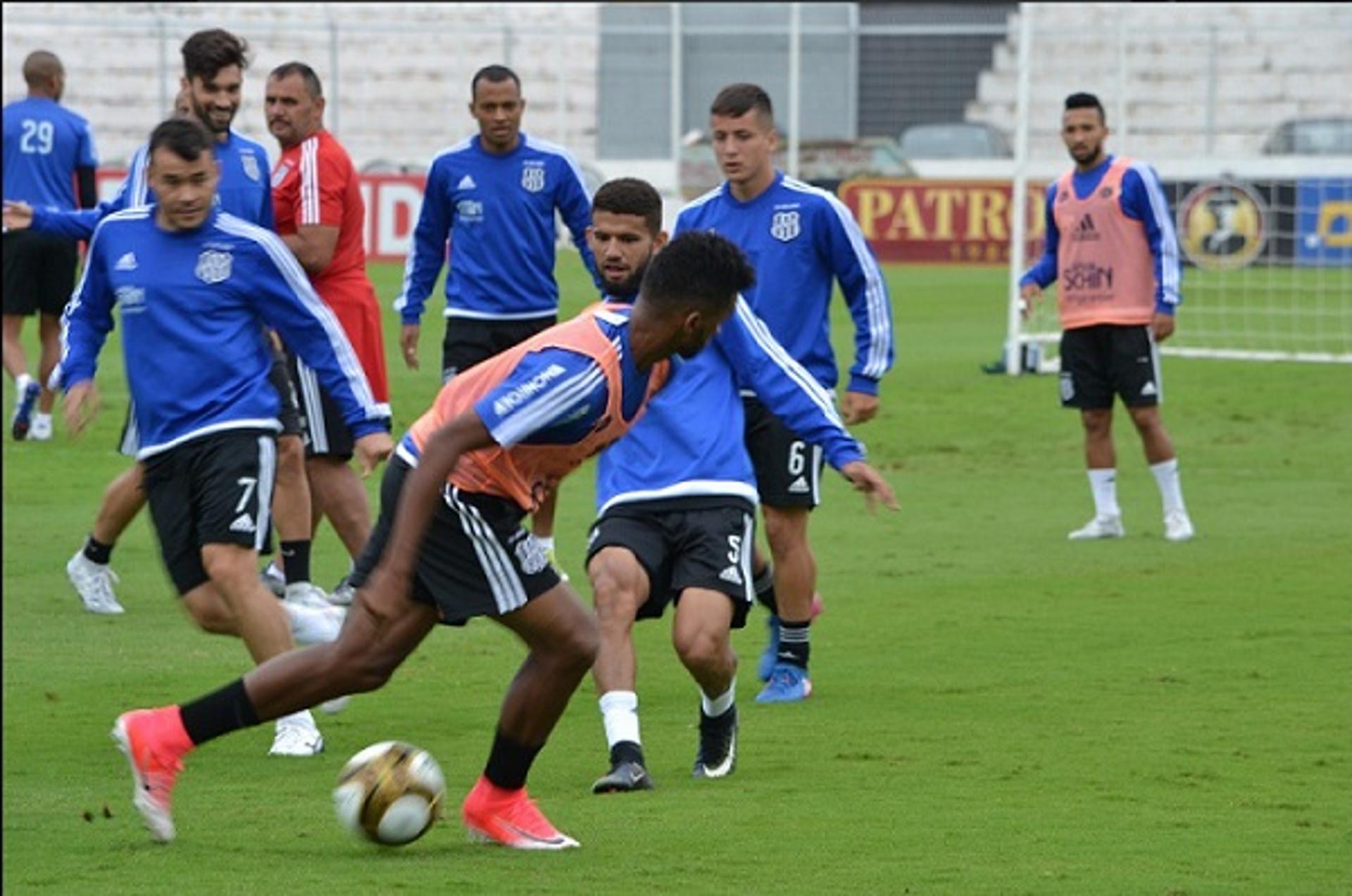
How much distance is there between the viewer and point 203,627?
7855 mm

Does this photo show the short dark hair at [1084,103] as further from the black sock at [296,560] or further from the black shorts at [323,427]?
the black sock at [296,560]

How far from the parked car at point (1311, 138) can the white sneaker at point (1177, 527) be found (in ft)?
73.4

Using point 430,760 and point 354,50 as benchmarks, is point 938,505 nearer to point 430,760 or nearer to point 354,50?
point 430,760

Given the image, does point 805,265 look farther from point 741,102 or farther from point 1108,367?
point 1108,367

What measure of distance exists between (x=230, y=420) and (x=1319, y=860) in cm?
349

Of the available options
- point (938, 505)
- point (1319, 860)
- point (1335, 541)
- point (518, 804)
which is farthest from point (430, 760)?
point (938, 505)

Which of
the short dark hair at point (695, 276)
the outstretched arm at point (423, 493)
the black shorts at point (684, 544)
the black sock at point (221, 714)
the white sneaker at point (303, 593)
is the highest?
the short dark hair at point (695, 276)

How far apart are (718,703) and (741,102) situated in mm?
2423

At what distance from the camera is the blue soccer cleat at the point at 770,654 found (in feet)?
30.7

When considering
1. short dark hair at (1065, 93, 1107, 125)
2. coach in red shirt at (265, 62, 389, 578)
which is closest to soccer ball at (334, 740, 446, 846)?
coach in red shirt at (265, 62, 389, 578)

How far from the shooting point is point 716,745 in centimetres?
759

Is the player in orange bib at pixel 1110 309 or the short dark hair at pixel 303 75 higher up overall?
the short dark hair at pixel 303 75

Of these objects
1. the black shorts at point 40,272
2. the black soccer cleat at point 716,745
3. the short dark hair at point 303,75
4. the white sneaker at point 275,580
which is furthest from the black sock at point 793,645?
the black shorts at point 40,272

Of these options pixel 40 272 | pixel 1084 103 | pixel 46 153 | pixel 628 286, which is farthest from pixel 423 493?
pixel 40 272
